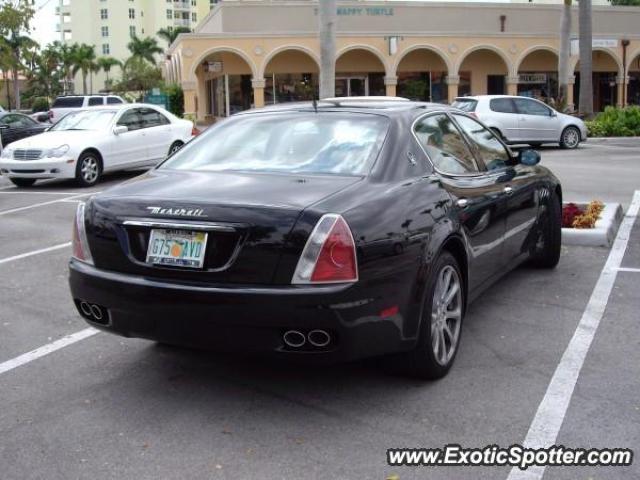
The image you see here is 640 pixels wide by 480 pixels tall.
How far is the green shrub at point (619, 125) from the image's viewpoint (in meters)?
23.3

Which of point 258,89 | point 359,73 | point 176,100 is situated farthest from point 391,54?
point 176,100

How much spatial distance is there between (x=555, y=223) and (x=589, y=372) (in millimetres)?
2437

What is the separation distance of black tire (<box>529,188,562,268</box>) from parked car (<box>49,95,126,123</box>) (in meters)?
26.2

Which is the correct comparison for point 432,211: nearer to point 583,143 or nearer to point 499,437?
point 499,437

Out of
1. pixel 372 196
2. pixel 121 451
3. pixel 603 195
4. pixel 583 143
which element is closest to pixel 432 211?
pixel 372 196

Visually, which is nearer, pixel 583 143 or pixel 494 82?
pixel 583 143

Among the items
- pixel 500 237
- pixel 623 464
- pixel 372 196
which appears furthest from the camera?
pixel 500 237

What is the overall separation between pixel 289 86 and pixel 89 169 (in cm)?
2465

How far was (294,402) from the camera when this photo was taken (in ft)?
13.6

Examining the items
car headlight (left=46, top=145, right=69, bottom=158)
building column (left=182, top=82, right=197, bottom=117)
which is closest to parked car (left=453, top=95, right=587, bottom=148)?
car headlight (left=46, top=145, right=69, bottom=158)

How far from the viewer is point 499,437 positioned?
12.1ft

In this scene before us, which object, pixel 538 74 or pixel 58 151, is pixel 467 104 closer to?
pixel 58 151

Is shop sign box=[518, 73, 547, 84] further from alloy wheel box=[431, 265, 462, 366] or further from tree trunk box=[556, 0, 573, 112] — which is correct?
alloy wheel box=[431, 265, 462, 366]

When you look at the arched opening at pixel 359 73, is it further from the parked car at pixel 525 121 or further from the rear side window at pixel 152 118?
the rear side window at pixel 152 118
